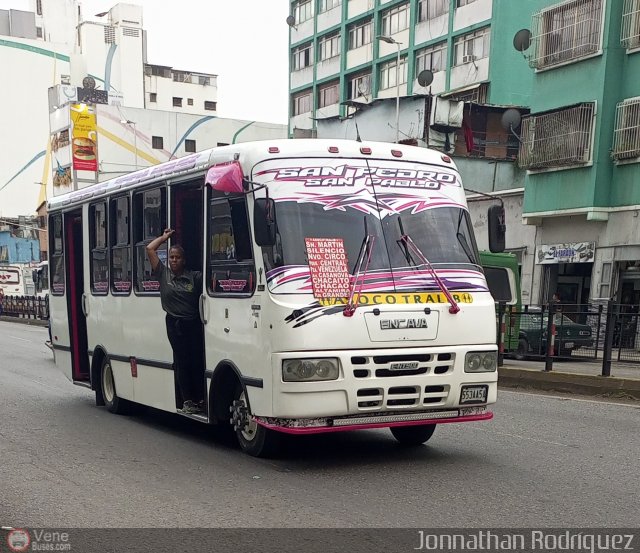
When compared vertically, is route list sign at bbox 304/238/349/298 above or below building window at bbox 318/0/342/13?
below

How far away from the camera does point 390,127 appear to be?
38000 mm

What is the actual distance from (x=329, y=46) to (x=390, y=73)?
787 centimetres

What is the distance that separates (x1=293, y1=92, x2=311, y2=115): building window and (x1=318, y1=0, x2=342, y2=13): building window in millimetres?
5555

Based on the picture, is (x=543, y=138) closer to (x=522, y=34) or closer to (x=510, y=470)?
(x=522, y=34)

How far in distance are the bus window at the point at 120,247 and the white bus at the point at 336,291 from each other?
1582 millimetres

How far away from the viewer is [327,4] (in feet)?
178

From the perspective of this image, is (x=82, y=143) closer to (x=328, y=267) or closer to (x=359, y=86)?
(x=359, y=86)

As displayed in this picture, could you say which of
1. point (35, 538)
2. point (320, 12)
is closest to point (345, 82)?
point (320, 12)

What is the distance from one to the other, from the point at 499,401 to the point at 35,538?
8.18m

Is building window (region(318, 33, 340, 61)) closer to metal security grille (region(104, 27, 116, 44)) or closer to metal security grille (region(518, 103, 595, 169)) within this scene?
metal security grille (region(518, 103, 595, 169))

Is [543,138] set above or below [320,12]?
below

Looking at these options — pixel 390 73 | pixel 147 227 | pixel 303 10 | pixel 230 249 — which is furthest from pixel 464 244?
pixel 303 10

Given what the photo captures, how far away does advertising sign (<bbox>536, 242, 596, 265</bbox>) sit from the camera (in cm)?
2700

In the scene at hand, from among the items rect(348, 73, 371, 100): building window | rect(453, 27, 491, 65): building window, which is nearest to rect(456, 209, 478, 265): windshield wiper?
rect(453, 27, 491, 65): building window
